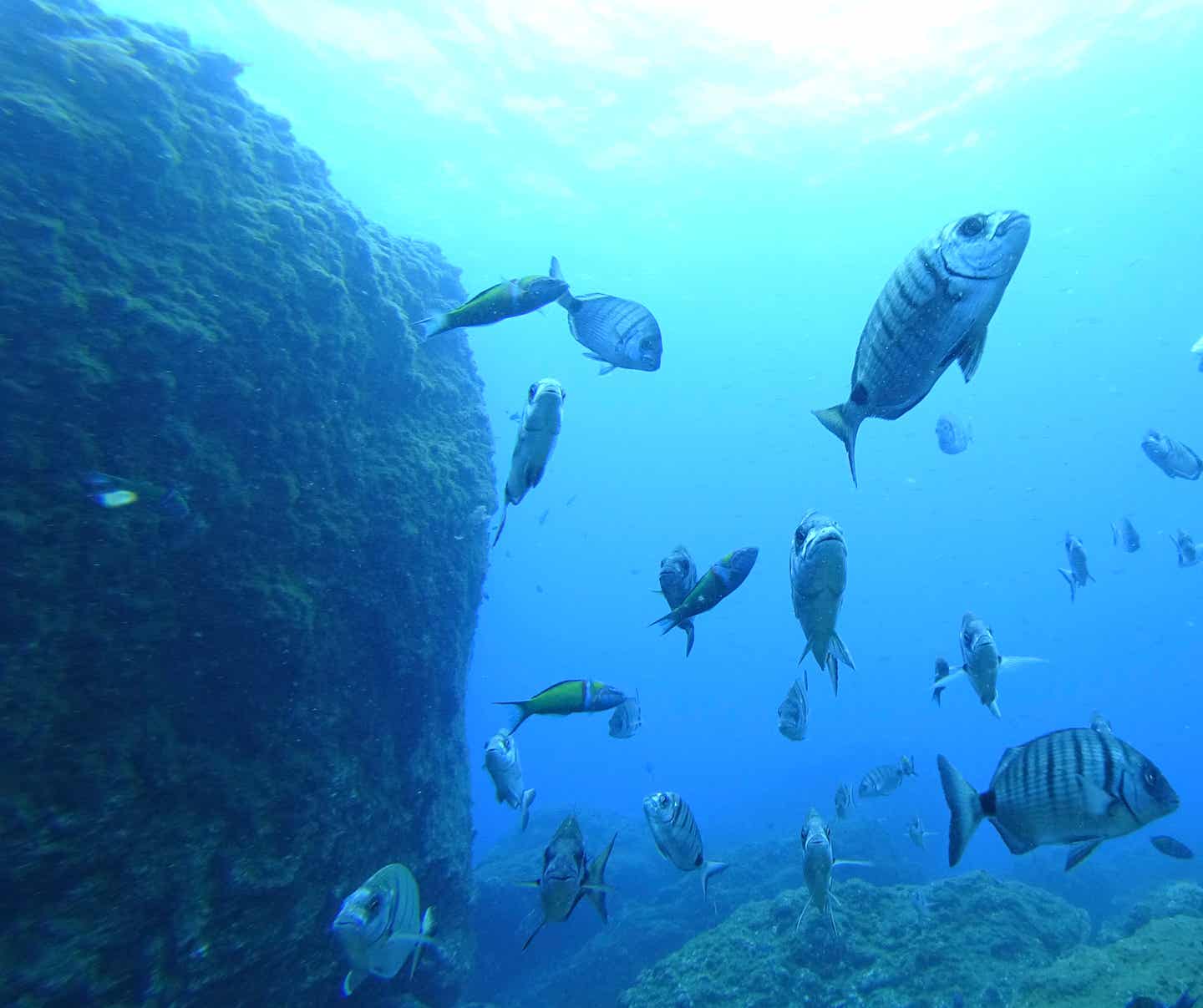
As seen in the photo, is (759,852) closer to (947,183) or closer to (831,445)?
(947,183)

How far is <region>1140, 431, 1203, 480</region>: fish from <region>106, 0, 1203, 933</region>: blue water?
823cm

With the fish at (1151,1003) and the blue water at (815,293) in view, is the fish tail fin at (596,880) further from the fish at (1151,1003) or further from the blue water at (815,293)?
the blue water at (815,293)

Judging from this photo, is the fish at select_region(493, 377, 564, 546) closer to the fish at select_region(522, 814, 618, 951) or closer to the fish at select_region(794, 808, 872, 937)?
the fish at select_region(522, 814, 618, 951)

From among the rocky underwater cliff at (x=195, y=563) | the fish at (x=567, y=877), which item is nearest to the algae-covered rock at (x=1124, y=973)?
the fish at (x=567, y=877)

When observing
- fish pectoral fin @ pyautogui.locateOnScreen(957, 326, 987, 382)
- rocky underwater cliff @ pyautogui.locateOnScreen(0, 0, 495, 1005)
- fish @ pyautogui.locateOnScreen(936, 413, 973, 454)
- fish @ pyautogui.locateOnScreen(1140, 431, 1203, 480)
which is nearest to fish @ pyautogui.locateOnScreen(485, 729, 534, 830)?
rocky underwater cliff @ pyautogui.locateOnScreen(0, 0, 495, 1005)

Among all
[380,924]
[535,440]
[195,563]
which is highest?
[195,563]

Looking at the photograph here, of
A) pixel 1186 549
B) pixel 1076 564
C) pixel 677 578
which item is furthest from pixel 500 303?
pixel 1186 549

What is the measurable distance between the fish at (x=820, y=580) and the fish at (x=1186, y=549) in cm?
875

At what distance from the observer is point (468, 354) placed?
1238 centimetres

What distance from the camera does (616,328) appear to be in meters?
3.17

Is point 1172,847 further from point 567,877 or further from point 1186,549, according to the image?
point 567,877

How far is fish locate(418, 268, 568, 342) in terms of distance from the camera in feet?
8.98

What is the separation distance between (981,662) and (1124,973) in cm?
463

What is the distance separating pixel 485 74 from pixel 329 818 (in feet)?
93.7
